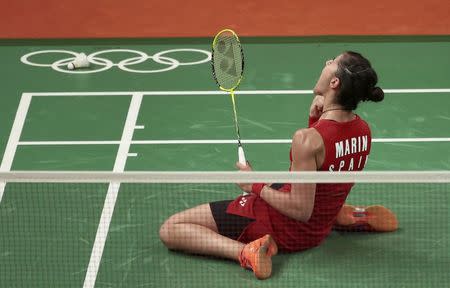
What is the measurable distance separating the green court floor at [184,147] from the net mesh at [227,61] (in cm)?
104

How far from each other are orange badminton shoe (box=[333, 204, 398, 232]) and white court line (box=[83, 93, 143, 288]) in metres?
1.85

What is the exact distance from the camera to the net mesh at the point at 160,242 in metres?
7.54

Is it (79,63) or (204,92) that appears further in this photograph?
(79,63)

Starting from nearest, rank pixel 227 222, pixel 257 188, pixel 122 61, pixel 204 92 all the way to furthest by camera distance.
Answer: pixel 257 188, pixel 227 222, pixel 204 92, pixel 122 61

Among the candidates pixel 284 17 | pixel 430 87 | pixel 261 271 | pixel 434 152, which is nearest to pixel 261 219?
pixel 261 271

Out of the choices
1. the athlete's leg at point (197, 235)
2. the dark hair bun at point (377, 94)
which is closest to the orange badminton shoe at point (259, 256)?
the athlete's leg at point (197, 235)

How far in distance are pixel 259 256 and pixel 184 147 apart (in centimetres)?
278

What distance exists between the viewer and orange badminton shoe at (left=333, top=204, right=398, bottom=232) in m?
8.27

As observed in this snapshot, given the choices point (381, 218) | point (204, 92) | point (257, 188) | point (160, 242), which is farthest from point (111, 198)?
point (204, 92)

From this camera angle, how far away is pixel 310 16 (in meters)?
13.4

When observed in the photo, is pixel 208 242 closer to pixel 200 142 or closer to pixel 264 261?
pixel 264 261

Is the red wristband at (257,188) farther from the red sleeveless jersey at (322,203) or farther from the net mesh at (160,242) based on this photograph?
the net mesh at (160,242)

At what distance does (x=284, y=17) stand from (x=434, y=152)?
164 inches

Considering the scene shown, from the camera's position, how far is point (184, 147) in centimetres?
1009
